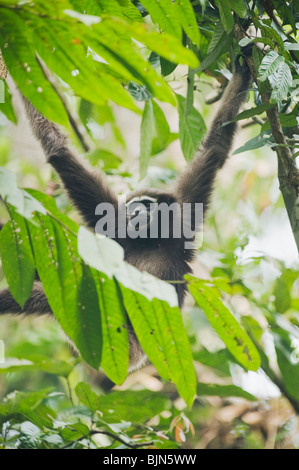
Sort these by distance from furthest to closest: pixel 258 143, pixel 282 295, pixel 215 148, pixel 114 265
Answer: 1. pixel 282 295
2. pixel 215 148
3. pixel 258 143
4. pixel 114 265

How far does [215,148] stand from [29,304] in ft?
6.47

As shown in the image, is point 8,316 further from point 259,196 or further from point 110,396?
point 259,196

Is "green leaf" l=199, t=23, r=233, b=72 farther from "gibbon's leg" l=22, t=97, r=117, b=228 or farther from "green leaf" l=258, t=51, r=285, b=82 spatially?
"gibbon's leg" l=22, t=97, r=117, b=228

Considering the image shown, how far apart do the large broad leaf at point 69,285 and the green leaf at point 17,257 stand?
3cm

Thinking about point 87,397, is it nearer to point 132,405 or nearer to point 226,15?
point 132,405

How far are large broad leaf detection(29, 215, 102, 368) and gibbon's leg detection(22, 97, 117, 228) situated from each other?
8.55ft

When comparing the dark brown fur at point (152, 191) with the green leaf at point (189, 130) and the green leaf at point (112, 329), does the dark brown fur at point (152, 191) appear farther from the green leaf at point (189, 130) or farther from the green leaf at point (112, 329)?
the green leaf at point (112, 329)

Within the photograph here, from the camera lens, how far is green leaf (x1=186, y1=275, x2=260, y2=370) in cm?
167

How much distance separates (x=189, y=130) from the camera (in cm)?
346

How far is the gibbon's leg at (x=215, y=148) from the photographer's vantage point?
3770 millimetres

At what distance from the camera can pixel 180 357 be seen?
1697 mm

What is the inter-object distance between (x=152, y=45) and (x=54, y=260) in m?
0.77

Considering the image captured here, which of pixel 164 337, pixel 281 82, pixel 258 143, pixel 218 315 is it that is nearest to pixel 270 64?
pixel 281 82
